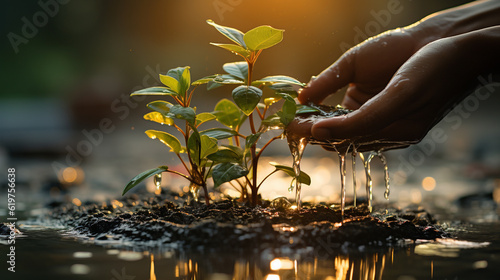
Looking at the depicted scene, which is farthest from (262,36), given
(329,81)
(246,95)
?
(329,81)

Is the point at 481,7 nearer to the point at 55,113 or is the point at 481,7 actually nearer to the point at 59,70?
the point at 55,113

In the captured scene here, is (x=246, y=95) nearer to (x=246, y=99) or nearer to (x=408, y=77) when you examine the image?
(x=246, y=99)

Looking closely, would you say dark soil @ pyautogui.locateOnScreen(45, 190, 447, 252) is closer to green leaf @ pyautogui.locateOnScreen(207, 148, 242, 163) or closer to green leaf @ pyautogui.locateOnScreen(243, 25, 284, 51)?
green leaf @ pyautogui.locateOnScreen(207, 148, 242, 163)

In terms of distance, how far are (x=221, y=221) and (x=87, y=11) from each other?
62.6 ft

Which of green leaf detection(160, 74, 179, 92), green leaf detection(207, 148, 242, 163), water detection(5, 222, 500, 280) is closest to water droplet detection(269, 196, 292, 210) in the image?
green leaf detection(207, 148, 242, 163)

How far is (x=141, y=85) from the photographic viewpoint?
1602cm

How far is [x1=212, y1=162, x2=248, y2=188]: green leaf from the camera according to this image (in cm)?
187

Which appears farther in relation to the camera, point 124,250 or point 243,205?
point 243,205

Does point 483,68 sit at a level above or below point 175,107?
above

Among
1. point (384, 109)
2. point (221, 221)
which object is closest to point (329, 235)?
point (221, 221)

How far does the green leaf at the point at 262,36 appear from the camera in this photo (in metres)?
1.91

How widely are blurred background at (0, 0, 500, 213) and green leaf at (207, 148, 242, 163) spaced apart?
1.77ft

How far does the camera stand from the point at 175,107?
190cm

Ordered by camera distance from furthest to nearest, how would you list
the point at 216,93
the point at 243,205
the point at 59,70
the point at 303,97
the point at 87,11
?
the point at 87,11 < the point at 59,70 < the point at 216,93 < the point at 303,97 < the point at 243,205
